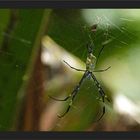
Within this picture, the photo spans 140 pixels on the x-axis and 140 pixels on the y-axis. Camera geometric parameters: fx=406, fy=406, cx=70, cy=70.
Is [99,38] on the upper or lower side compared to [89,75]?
upper

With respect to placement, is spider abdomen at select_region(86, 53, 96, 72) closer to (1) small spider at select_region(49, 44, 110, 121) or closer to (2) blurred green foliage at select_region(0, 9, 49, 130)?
(1) small spider at select_region(49, 44, 110, 121)

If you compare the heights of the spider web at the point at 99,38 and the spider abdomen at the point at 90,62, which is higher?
the spider web at the point at 99,38

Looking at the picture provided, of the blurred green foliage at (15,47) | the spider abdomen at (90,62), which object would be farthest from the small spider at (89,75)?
the blurred green foliage at (15,47)

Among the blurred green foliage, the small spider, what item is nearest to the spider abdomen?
the small spider

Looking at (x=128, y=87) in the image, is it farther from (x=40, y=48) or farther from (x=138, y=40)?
(x=40, y=48)

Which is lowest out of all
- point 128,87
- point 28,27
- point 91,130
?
point 91,130

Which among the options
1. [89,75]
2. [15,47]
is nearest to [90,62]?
[89,75]

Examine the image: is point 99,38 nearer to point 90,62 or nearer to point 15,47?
point 90,62

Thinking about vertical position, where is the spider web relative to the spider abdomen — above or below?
above

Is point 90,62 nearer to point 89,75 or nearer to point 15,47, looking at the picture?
point 89,75

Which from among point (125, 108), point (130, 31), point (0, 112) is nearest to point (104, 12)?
point (130, 31)

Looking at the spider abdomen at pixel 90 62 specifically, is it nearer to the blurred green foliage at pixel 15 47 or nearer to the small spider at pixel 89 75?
the small spider at pixel 89 75
